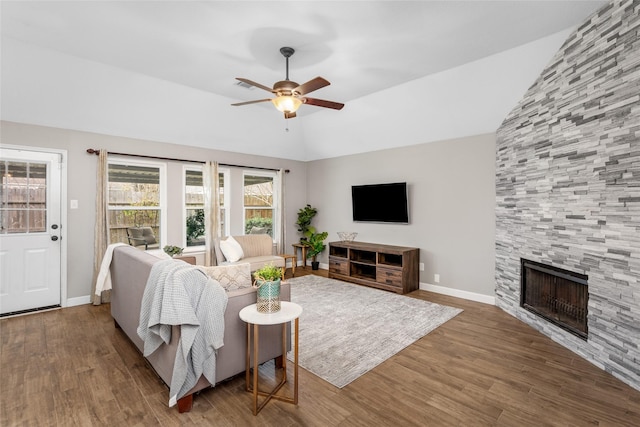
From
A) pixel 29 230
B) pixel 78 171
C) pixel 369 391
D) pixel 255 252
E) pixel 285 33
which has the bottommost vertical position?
pixel 369 391

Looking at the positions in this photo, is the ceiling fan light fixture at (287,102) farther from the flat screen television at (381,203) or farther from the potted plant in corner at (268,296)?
the flat screen television at (381,203)

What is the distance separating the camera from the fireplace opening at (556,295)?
2975mm

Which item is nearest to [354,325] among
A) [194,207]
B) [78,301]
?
[194,207]

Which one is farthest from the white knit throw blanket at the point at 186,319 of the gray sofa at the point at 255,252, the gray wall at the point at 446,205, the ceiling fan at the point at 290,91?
the gray wall at the point at 446,205

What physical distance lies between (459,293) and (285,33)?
4.29m

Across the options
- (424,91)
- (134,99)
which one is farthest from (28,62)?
(424,91)

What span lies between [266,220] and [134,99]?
11.1 ft

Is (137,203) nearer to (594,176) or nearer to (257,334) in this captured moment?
(257,334)

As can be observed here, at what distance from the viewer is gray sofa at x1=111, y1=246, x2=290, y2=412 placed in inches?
87.3

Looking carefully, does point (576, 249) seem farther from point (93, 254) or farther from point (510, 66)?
point (93, 254)

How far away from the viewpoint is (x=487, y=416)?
2.08 m

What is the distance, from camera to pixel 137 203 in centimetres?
503

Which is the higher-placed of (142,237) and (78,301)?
(142,237)

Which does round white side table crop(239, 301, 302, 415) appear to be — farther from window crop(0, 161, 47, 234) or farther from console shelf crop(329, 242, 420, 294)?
window crop(0, 161, 47, 234)
